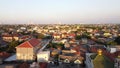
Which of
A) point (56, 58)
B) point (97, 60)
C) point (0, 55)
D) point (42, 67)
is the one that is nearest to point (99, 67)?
point (97, 60)

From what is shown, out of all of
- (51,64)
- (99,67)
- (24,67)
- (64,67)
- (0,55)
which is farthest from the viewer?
(0,55)

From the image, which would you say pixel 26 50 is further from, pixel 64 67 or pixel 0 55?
pixel 64 67

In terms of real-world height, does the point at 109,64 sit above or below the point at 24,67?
above

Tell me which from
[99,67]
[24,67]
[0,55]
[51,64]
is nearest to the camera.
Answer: [99,67]

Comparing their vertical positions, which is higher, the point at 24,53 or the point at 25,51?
the point at 25,51

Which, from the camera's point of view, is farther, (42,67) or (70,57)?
(70,57)

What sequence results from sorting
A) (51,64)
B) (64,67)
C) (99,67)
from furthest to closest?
(51,64) < (64,67) < (99,67)

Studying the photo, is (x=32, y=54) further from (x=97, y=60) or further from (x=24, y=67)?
(x=97, y=60)

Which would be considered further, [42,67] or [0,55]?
[0,55]

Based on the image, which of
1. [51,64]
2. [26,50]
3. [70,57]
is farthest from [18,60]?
[70,57]
